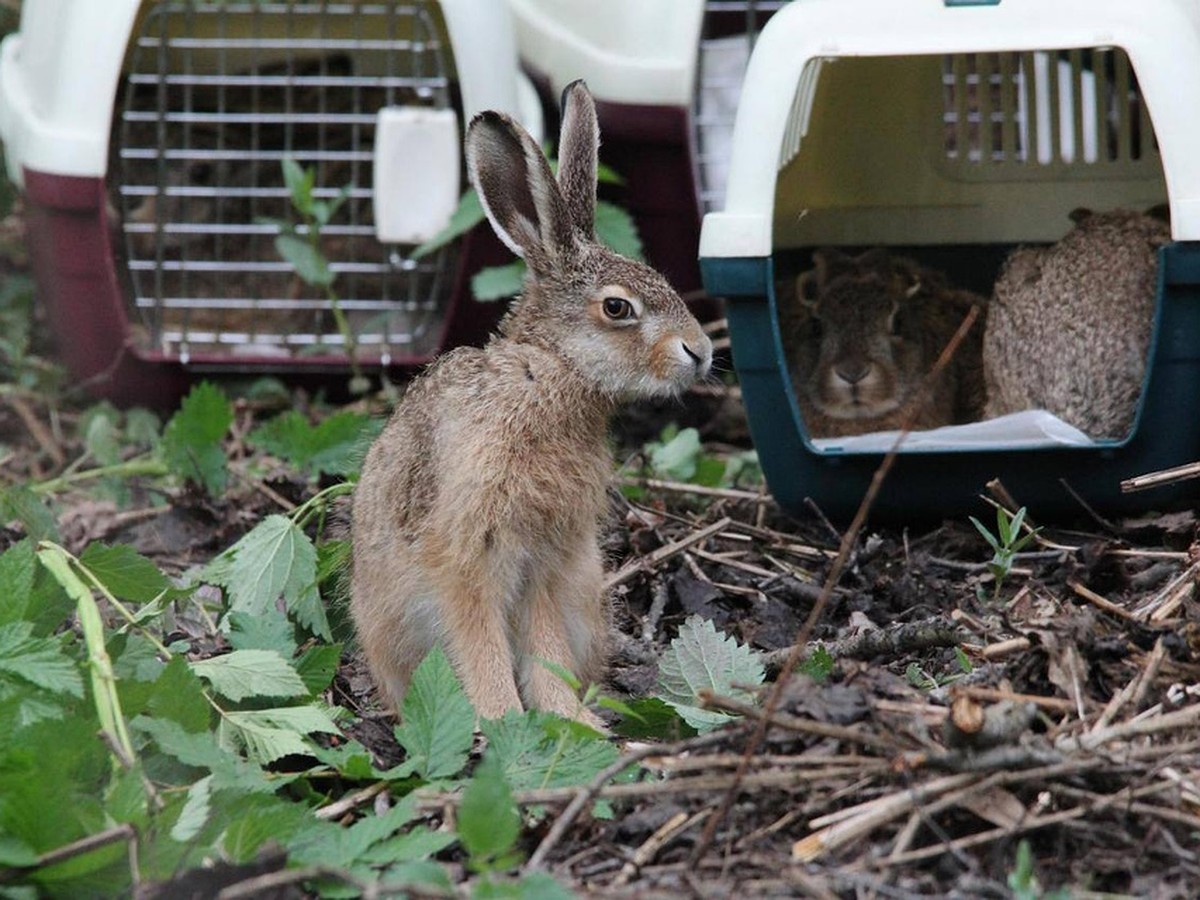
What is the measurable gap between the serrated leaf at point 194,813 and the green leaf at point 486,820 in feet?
1.48

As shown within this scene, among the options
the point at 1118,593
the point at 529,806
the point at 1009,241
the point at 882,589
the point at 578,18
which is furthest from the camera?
the point at 578,18

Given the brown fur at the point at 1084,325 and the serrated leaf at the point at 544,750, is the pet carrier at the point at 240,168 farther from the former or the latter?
the serrated leaf at the point at 544,750

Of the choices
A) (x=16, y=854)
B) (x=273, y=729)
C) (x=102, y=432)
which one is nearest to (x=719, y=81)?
(x=102, y=432)

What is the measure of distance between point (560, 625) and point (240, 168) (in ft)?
10.8

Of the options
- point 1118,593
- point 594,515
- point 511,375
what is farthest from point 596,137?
point 1118,593

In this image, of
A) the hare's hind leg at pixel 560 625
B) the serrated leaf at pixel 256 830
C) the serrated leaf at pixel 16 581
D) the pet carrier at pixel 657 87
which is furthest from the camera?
the pet carrier at pixel 657 87

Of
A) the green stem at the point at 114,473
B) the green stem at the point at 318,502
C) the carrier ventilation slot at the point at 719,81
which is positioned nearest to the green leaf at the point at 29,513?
the green stem at the point at 318,502

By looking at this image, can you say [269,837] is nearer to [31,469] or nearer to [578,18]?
[31,469]

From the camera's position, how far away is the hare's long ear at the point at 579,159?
3.85m

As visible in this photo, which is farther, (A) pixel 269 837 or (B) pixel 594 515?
(B) pixel 594 515

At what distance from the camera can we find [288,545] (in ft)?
13.4

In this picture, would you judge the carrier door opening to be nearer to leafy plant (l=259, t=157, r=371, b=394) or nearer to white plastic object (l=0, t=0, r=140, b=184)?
leafy plant (l=259, t=157, r=371, b=394)

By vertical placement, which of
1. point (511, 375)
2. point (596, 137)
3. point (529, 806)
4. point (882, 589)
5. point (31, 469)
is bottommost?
point (31, 469)

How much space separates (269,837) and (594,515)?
1261mm
